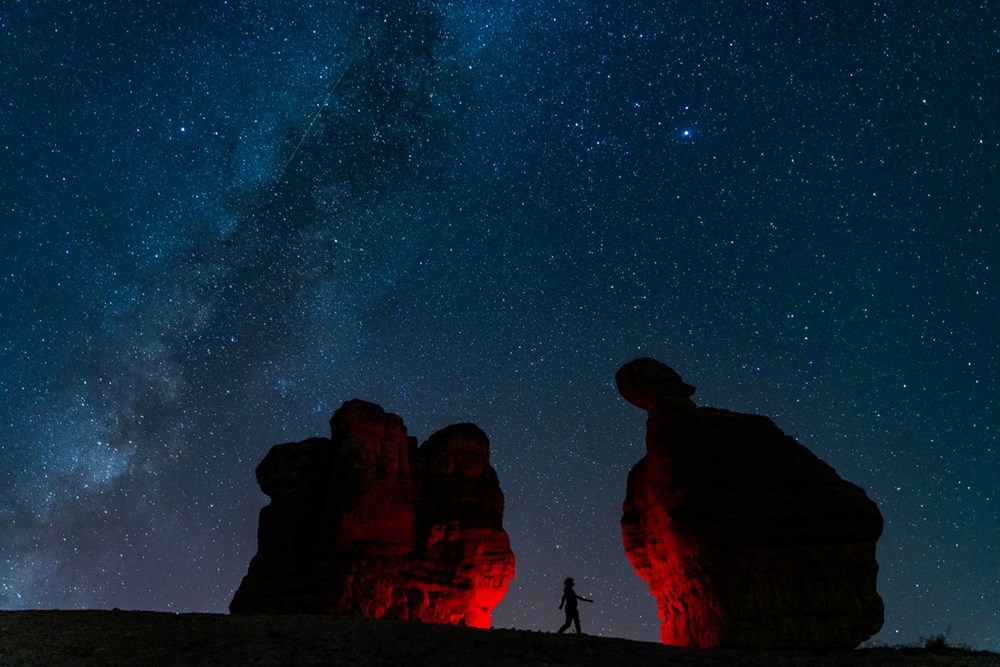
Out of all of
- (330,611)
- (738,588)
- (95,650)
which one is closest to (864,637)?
(738,588)

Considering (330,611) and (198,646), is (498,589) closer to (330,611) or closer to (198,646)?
(330,611)

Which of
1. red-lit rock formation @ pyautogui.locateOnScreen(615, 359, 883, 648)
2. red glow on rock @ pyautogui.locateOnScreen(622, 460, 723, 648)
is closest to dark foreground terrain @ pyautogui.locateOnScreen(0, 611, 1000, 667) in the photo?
red-lit rock formation @ pyautogui.locateOnScreen(615, 359, 883, 648)

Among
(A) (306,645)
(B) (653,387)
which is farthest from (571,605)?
(A) (306,645)

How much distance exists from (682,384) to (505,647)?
59.8ft

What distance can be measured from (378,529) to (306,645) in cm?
1557

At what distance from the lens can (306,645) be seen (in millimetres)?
12961

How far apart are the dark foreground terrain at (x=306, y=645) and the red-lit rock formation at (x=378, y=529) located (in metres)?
11.1

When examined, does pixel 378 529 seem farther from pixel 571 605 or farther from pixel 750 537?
pixel 750 537

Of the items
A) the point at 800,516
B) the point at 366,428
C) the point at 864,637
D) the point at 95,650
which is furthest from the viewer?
the point at 366,428

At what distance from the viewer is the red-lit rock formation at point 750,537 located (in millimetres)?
22938

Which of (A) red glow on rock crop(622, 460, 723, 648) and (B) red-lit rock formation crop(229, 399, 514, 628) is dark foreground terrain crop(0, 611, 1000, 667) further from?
(B) red-lit rock formation crop(229, 399, 514, 628)

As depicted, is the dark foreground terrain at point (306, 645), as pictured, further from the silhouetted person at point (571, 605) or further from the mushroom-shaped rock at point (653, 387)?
the mushroom-shaped rock at point (653, 387)

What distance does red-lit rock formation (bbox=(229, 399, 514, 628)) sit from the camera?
2723 cm

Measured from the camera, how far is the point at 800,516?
80.8ft
